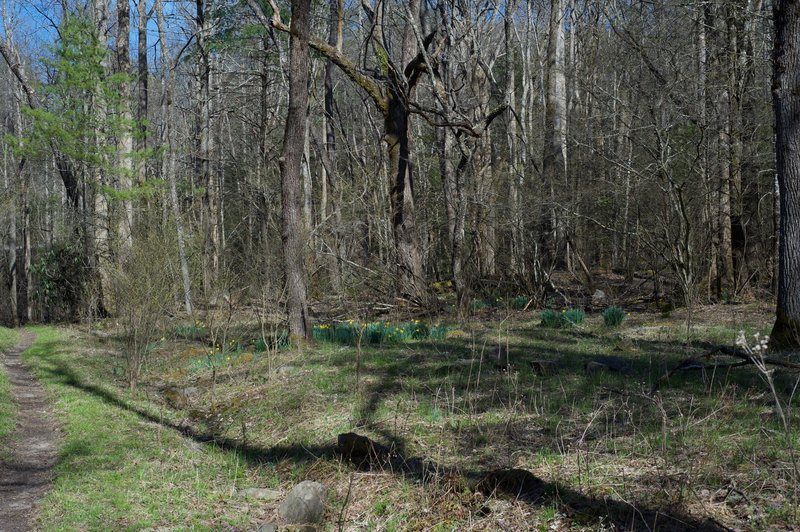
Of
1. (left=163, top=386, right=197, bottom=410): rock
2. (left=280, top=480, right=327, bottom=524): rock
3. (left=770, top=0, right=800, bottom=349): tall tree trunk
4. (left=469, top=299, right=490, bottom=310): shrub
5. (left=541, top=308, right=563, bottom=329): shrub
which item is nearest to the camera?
(left=280, top=480, right=327, bottom=524): rock

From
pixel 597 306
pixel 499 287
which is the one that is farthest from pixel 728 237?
pixel 499 287

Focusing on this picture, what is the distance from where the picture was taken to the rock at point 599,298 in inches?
577

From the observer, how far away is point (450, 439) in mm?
5859

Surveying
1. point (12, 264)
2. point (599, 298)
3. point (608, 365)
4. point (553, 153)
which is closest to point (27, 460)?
point (608, 365)

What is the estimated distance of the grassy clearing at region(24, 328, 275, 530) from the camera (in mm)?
4832

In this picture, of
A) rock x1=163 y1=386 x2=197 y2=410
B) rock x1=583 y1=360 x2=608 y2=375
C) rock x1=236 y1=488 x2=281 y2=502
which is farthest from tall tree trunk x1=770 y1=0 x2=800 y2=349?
rock x1=163 y1=386 x2=197 y2=410

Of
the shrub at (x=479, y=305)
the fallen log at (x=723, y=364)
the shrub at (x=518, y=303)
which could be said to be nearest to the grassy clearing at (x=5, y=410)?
the fallen log at (x=723, y=364)

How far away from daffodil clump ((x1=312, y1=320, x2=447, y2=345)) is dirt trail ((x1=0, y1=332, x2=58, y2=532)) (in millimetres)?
3907

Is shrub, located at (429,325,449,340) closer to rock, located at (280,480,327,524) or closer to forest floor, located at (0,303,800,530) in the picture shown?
forest floor, located at (0,303,800,530)

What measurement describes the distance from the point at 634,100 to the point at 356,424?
1079 centimetres

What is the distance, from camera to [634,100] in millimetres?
14562

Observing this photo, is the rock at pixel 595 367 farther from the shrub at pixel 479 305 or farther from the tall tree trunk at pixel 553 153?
the tall tree trunk at pixel 553 153

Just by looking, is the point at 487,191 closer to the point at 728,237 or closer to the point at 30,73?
the point at 728,237

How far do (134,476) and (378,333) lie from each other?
479 centimetres
